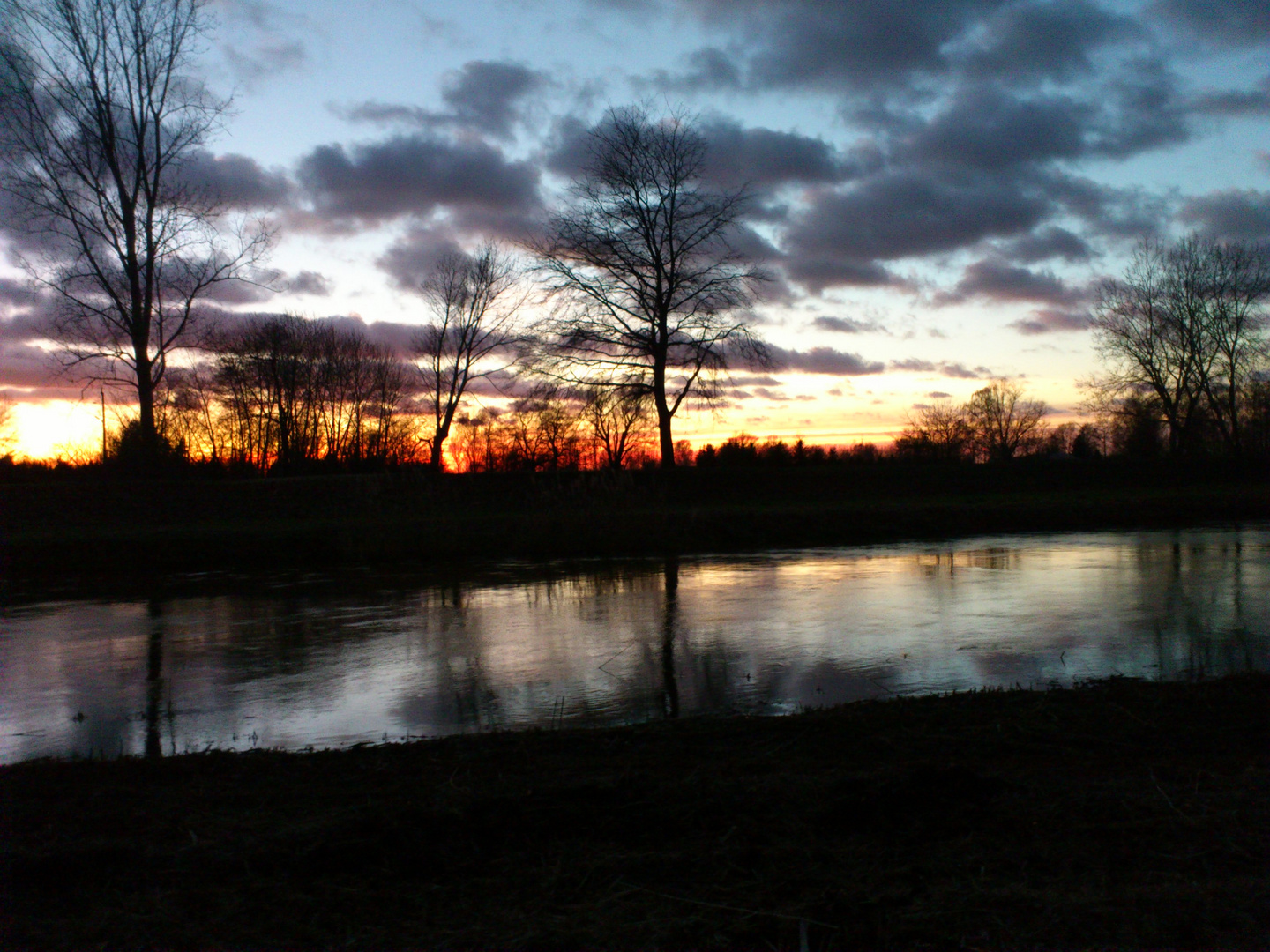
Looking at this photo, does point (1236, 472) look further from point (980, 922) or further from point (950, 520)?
point (980, 922)

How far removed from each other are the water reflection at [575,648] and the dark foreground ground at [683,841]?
1725mm

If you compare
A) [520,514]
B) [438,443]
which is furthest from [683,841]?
[438,443]

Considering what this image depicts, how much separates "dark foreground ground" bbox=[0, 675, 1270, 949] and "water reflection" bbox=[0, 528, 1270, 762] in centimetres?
172

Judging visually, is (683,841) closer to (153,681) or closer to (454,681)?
(454,681)

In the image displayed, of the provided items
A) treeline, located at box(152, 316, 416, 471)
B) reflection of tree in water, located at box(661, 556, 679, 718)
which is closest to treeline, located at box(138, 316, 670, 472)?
treeline, located at box(152, 316, 416, 471)

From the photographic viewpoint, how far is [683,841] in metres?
4.16

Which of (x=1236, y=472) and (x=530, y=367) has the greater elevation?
(x=530, y=367)

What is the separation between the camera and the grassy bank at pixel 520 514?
20.6 meters

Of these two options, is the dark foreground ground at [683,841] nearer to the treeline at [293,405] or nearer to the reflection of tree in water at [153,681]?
the reflection of tree in water at [153,681]

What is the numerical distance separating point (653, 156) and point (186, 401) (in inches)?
1362

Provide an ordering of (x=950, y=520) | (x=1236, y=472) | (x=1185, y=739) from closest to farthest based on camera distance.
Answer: (x=1185, y=739)
(x=950, y=520)
(x=1236, y=472)

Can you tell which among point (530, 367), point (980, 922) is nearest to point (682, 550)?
point (530, 367)

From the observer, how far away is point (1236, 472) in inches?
1699

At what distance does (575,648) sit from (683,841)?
601 centimetres
